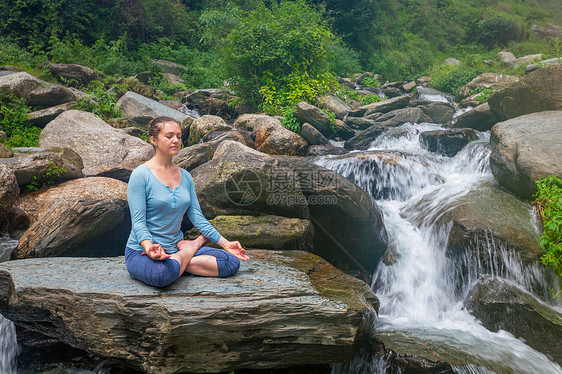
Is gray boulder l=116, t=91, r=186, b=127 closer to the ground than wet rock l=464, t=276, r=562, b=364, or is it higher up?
higher up

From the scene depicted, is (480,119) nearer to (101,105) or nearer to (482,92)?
(482,92)

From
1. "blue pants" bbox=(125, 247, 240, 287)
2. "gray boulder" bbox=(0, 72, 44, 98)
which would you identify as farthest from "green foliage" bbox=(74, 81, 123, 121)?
"blue pants" bbox=(125, 247, 240, 287)

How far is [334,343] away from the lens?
3039mm

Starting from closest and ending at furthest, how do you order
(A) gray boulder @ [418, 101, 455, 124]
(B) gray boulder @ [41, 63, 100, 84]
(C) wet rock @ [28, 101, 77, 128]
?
1. (C) wet rock @ [28, 101, 77, 128]
2. (B) gray boulder @ [41, 63, 100, 84]
3. (A) gray boulder @ [418, 101, 455, 124]

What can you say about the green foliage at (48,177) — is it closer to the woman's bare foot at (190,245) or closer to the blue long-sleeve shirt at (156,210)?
the blue long-sleeve shirt at (156,210)

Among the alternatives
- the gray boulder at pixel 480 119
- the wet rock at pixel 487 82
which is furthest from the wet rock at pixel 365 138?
the wet rock at pixel 487 82

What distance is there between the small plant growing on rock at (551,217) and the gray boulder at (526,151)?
26cm

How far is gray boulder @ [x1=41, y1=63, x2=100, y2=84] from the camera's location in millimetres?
13039

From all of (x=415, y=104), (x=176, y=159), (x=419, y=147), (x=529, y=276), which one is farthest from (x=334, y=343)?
(x=415, y=104)

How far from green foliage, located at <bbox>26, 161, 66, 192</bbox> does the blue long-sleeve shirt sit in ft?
15.0

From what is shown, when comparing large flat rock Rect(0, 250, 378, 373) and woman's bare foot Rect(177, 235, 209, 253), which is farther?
woman's bare foot Rect(177, 235, 209, 253)

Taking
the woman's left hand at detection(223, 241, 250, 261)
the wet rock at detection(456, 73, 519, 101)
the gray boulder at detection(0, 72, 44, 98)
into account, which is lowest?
the woman's left hand at detection(223, 241, 250, 261)

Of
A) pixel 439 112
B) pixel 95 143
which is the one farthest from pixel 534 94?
pixel 95 143

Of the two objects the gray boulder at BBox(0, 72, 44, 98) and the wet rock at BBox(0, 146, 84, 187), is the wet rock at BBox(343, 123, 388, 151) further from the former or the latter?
the gray boulder at BBox(0, 72, 44, 98)
